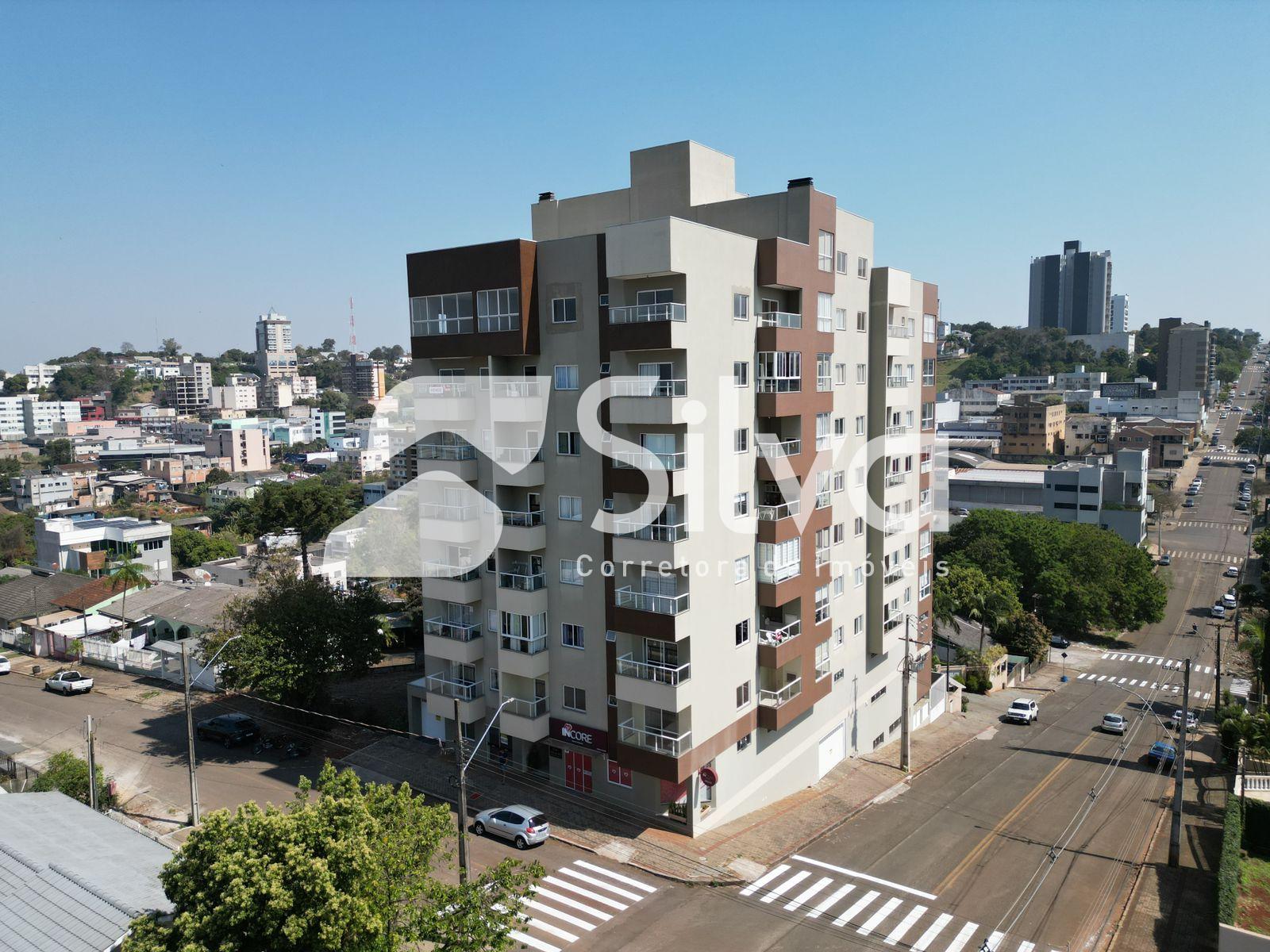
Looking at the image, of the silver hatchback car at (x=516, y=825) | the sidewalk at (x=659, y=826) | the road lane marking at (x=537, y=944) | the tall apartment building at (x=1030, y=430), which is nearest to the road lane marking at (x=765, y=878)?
the sidewalk at (x=659, y=826)

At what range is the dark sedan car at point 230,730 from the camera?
145 feet

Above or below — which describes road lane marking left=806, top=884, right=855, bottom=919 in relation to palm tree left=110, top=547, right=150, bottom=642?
below

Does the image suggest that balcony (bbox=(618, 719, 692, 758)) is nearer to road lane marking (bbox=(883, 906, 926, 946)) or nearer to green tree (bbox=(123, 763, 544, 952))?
road lane marking (bbox=(883, 906, 926, 946))

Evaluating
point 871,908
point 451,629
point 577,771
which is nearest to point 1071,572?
point 871,908

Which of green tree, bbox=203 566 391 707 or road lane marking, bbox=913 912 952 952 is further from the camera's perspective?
green tree, bbox=203 566 391 707

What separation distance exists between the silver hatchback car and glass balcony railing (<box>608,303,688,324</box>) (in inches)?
812

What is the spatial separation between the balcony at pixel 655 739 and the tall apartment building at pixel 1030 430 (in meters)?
169

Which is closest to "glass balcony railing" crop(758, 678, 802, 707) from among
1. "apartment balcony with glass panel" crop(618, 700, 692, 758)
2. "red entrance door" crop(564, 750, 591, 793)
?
"apartment balcony with glass panel" crop(618, 700, 692, 758)

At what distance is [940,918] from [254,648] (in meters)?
35.0

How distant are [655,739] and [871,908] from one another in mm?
9959

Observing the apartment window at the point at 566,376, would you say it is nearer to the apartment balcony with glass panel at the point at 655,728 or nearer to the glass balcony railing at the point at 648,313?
the glass balcony railing at the point at 648,313

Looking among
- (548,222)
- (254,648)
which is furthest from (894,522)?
(254,648)

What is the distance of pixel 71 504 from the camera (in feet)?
511

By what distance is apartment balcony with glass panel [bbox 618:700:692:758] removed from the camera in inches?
1293
